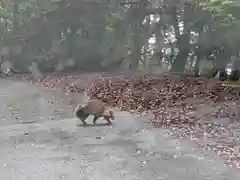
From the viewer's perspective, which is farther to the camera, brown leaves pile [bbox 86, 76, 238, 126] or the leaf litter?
brown leaves pile [bbox 86, 76, 238, 126]

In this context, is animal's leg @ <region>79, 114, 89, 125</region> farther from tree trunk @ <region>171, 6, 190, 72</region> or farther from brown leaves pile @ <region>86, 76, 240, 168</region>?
tree trunk @ <region>171, 6, 190, 72</region>

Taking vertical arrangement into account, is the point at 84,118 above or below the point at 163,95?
above

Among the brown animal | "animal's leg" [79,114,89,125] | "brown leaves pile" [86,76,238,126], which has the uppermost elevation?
the brown animal

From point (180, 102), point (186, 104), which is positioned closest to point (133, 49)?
point (180, 102)

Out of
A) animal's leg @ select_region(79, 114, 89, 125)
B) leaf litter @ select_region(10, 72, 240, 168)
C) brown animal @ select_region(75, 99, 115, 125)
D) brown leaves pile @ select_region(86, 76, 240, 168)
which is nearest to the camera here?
brown leaves pile @ select_region(86, 76, 240, 168)

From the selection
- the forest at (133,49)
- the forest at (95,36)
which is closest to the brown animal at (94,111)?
the forest at (133,49)

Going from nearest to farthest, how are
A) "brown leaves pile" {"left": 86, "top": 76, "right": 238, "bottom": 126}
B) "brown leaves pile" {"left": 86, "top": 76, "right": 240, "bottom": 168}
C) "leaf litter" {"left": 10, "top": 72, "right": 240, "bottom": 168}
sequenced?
"brown leaves pile" {"left": 86, "top": 76, "right": 240, "bottom": 168}
"leaf litter" {"left": 10, "top": 72, "right": 240, "bottom": 168}
"brown leaves pile" {"left": 86, "top": 76, "right": 238, "bottom": 126}

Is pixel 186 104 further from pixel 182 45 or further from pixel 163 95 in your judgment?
pixel 182 45

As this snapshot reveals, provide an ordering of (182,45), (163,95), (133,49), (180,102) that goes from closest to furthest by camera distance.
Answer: (180,102) < (163,95) < (182,45) < (133,49)

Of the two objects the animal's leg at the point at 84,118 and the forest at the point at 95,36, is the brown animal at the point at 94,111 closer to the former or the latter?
the animal's leg at the point at 84,118

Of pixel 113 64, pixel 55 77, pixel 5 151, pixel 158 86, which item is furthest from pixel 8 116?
pixel 113 64

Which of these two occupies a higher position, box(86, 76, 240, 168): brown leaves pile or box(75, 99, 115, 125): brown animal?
box(75, 99, 115, 125): brown animal

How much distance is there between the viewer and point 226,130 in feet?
33.3

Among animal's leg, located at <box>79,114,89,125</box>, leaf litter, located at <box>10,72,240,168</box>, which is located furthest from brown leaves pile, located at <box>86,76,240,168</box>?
animal's leg, located at <box>79,114,89,125</box>
